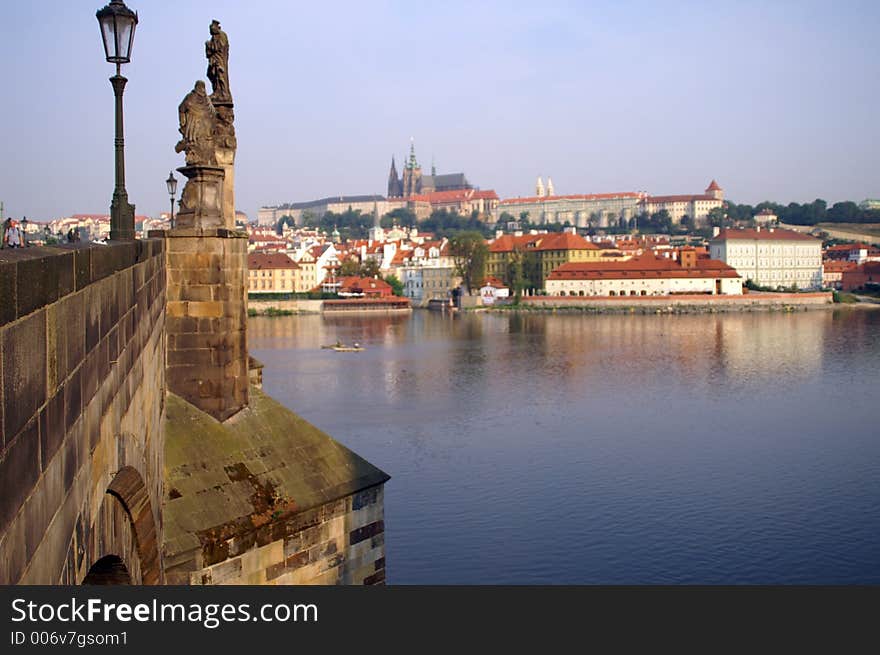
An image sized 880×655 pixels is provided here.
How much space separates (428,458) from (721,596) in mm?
25361

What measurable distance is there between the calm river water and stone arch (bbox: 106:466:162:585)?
1189 cm

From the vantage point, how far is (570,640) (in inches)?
165

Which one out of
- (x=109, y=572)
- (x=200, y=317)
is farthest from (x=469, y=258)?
(x=109, y=572)

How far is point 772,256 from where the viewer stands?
14250 centimetres

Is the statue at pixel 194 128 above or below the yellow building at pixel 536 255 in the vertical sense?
above

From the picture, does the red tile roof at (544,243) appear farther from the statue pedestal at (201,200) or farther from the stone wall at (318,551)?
the statue pedestal at (201,200)

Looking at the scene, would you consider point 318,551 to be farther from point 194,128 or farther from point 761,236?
point 761,236

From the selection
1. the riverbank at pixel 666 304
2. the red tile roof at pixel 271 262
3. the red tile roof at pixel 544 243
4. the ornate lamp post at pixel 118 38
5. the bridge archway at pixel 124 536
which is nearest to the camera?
the bridge archway at pixel 124 536

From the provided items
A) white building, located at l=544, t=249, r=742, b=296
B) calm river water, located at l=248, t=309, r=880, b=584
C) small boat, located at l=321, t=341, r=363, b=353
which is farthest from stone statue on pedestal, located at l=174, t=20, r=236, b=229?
white building, located at l=544, t=249, r=742, b=296

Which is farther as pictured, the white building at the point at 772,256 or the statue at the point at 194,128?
the white building at the point at 772,256

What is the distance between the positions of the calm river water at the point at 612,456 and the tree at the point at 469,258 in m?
60.8

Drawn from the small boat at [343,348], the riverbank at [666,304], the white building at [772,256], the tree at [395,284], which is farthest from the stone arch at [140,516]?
the white building at [772,256]

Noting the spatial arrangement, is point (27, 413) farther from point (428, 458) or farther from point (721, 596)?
point (428, 458)

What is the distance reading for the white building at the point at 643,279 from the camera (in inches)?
4801
